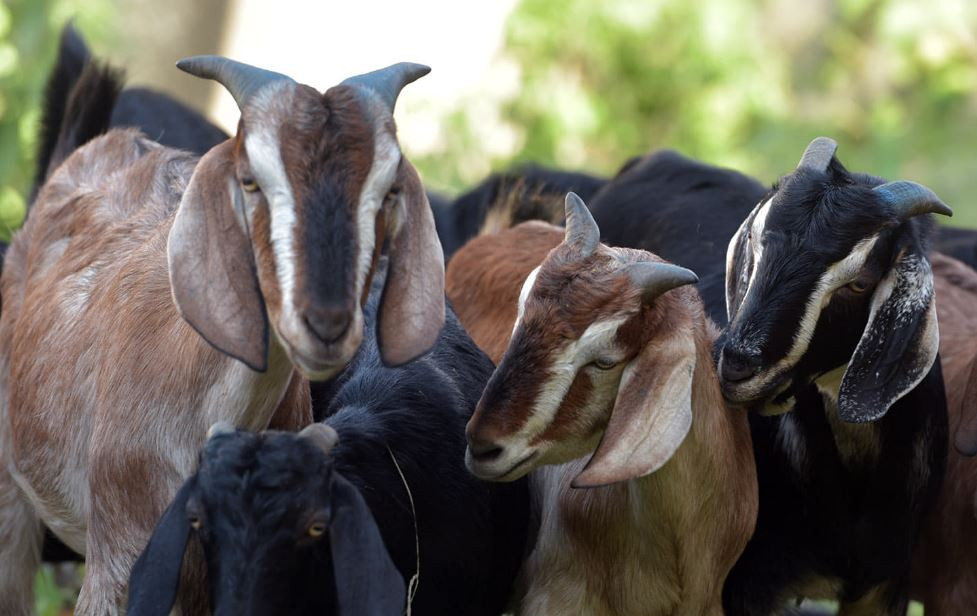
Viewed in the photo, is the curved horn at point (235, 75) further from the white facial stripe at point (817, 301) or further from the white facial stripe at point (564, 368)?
the white facial stripe at point (817, 301)

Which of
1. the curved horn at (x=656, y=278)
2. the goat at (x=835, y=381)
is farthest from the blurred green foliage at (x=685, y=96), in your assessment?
the curved horn at (x=656, y=278)

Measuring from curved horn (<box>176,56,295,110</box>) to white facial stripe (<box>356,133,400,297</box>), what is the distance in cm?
32

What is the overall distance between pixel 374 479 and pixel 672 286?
1022mm

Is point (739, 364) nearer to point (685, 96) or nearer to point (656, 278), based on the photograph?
point (656, 278)

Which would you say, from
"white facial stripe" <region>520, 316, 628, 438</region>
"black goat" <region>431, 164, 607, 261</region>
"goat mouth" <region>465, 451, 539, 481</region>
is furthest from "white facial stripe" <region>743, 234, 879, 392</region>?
"black goat" <region>431, 164, 607, 261</region>

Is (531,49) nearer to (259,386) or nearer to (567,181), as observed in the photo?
(567,181)

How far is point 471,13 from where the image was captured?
10.8m

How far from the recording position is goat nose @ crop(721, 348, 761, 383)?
4.44 metres

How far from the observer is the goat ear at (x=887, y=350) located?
4586mm

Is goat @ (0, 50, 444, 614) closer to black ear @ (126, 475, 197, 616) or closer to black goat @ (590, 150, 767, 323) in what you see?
black ear @ (126, 475, 197, 616)

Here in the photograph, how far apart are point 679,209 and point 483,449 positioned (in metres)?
2.40

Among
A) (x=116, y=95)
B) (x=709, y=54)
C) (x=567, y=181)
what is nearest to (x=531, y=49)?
(x=709, y=54)

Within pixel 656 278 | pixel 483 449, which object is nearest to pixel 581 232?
pixel 656 278

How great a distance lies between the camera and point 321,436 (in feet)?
13.5
